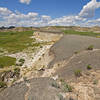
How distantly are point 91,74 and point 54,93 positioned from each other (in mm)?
5418

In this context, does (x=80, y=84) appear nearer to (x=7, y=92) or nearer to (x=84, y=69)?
(x=84, y=69)

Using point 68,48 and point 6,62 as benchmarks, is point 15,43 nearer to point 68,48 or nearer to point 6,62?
point 6,62

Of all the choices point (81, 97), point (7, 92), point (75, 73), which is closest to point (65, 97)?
point (81, 97)

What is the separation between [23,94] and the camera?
29.1 ft

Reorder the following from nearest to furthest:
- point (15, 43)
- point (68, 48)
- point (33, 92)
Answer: point (33, 92) → point (68, 48) → point (15, 43)

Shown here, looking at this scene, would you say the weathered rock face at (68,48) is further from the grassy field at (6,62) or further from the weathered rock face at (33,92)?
the grassy field at (6,62)

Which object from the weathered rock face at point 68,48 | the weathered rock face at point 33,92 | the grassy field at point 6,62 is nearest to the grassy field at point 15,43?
the grassy field at point 6,62

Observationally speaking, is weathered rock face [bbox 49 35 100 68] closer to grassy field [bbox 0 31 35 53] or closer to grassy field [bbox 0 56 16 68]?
grassy field [bbox 0 56 16 68]

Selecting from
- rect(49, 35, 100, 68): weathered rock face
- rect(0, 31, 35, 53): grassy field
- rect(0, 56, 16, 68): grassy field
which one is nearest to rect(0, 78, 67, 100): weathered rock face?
rect(49, 35, 100, 68): weathered rock face

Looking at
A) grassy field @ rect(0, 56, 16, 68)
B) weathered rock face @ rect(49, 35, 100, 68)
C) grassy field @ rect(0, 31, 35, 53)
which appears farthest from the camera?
grassy field @ rect(0, 31, 35, 53)

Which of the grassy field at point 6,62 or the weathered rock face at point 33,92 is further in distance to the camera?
the grassy field at point 6,62

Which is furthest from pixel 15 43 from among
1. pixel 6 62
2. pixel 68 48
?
pixel 68 48

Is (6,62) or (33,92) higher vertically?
(33,92)

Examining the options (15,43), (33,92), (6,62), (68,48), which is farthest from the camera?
(15,43)
